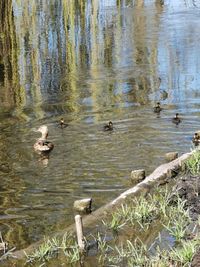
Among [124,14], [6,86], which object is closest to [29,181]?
[6,86]

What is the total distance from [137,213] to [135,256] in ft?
2.92

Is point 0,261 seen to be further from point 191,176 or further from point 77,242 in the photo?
point 191,176

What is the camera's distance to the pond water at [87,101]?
341 inches

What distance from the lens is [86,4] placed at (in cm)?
2783

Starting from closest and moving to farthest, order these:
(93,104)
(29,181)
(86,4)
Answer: (29,181)
(93,104)
(86,4)

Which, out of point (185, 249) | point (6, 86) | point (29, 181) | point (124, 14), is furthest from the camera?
point (124, 14)

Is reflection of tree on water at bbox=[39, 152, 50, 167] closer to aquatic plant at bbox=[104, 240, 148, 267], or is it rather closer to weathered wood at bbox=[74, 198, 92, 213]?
weathered wood at bbox=[74, 198, 92, 213]

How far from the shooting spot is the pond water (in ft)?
28.4

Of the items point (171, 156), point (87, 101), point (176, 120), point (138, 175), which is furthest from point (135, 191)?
point (87, 101)

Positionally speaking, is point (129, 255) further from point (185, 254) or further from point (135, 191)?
point (135, 191)

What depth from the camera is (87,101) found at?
13359mm

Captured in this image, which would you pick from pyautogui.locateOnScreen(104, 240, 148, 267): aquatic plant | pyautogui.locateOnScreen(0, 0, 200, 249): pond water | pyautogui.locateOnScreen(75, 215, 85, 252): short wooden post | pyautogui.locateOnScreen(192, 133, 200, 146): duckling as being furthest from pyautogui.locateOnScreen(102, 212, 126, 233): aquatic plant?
pyautogui.locateOnScreen(192, 133, 200, 146): duckling

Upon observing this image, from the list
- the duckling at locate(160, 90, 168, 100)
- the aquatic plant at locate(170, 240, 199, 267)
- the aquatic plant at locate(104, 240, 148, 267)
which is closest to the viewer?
the aquatic plant at locate(170, 240, 199, 267)

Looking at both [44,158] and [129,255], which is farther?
[44,158]
